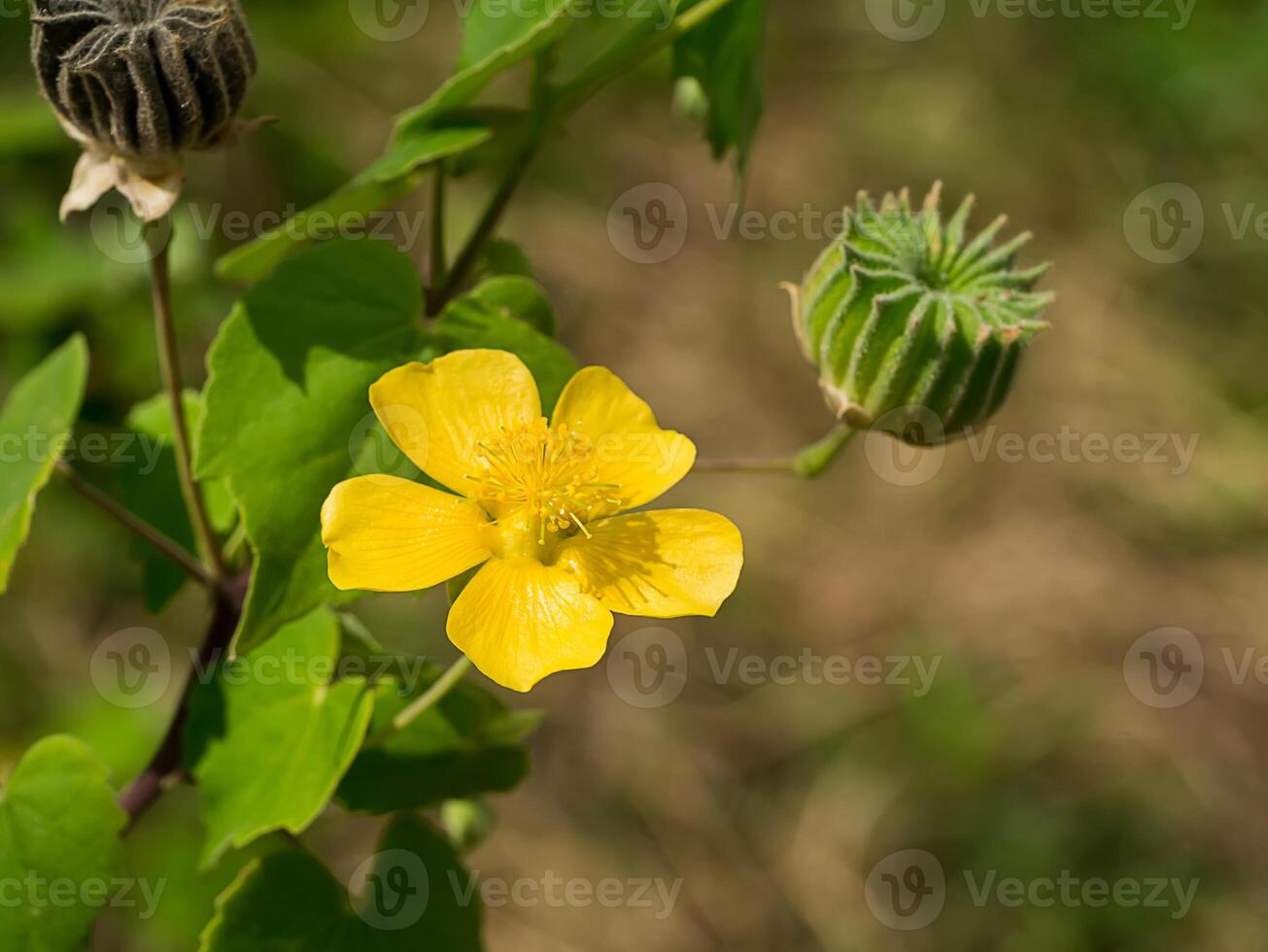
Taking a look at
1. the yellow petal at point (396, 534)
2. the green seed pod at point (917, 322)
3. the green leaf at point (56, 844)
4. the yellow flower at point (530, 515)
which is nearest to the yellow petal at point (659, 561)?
the yellow flower at point (530, 515)

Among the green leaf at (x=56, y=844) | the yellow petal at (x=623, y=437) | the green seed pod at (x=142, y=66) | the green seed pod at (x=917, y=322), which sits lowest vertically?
the green leaf at (x=56, y=844)

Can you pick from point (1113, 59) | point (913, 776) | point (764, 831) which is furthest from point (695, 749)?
point (1113, 59)

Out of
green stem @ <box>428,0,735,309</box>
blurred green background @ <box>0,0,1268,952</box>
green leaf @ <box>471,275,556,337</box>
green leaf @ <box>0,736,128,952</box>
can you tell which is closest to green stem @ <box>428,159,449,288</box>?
green stem @ <box>428,0,735,309</box>

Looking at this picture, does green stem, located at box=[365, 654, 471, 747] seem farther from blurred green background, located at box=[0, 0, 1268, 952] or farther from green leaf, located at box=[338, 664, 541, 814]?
blurred green background, located at box=[0, 0, 1268, 952]

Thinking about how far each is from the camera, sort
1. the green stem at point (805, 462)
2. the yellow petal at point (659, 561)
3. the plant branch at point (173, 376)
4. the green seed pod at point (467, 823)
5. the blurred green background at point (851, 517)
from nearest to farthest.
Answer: the yellow petal at point (659, 561) < the plant branch at point (173, 376) < the green stem at point (805, 462) < the green seed pod at point (467, 823) < the blurred green background at point (851, 517)

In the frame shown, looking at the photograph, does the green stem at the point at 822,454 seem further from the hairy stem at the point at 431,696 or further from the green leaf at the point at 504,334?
the hairy stem at the point at 431,696

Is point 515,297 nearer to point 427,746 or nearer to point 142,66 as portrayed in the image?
point 142,66

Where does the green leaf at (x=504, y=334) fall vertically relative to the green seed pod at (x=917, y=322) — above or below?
below
